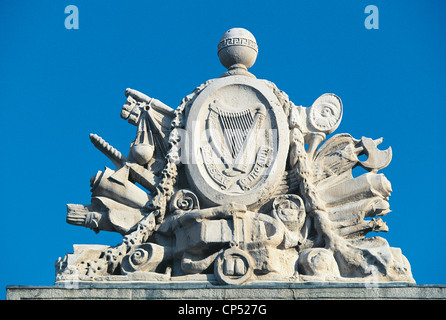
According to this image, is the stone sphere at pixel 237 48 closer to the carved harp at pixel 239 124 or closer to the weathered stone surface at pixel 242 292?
the carved harp at pixel 239 124

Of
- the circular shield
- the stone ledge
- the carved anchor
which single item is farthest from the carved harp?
the stone ledge

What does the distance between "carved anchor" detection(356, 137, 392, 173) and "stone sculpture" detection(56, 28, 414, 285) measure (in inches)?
0.7

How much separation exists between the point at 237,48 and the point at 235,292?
13.7ft

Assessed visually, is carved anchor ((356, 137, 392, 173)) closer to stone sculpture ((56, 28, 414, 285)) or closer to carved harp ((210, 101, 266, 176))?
stone sculpture ((56, 28, 414, 285))

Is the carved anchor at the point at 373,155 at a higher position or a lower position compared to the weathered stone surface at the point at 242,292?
higher

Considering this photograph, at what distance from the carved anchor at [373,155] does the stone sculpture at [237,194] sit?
0.02 metres

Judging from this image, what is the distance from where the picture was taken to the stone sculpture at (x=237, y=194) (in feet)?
46.1

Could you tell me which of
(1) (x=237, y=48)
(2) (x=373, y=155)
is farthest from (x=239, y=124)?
(2) (x=373, y=155)

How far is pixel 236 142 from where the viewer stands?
15055 mm

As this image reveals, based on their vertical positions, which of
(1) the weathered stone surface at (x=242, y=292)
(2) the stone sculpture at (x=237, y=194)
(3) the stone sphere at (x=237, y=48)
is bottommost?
(1) the weathered stone surface at (x=242, y=292)

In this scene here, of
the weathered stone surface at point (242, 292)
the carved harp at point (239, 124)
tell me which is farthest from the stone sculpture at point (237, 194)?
the weathered stone surface at point (242, 292)

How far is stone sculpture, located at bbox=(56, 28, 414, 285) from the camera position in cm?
1404

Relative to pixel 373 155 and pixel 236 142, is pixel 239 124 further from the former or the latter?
pixel 373 155
